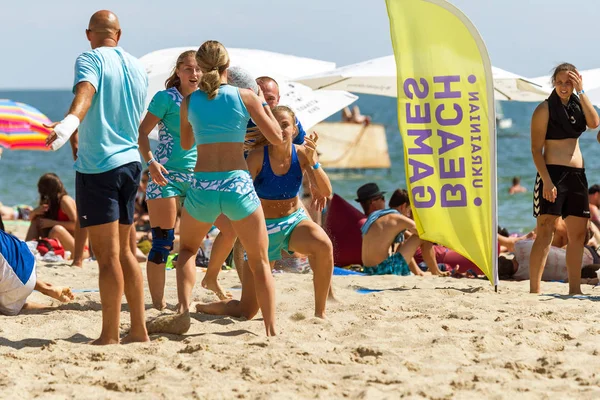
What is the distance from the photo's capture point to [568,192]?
6098 millimetres

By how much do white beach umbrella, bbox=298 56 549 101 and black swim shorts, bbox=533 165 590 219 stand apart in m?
3.55

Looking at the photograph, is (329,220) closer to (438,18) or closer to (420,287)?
(420,287)

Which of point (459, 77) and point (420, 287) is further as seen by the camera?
point (420, 287)

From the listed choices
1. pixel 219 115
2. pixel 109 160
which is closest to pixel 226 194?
pixel 219 115

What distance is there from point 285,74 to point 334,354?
6693mm

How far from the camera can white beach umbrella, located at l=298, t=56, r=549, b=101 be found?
973cm

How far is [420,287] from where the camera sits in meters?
6.71

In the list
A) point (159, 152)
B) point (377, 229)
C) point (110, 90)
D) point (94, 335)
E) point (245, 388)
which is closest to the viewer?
point (245, 388)

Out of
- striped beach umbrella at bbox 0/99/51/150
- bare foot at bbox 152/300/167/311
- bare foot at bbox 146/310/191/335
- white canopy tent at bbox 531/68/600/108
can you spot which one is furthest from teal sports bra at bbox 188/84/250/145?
striped beach umbrella at bbox 0/99/51/150

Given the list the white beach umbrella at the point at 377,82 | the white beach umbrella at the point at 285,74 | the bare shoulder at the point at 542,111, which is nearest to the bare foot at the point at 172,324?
the bare shoulder at the point at 542,111

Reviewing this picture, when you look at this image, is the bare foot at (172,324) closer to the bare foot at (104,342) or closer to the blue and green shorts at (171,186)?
the bare foot at (104,342)

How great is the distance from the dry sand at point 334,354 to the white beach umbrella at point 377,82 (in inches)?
173

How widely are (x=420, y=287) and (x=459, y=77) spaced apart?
1648mm

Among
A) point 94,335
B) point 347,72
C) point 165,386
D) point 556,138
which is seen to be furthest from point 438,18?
point 347,72
